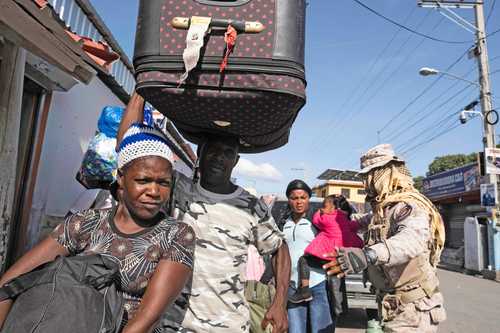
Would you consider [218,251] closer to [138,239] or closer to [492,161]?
[138,239]

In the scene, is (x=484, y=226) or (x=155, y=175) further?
(x=484, y=226)

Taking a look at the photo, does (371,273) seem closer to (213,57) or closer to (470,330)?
(213,57)

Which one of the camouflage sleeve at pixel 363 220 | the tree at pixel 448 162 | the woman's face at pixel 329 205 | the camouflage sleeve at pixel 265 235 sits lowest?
the camouflage sleeve at pixel 265 235

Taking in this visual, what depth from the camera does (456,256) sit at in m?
15.9

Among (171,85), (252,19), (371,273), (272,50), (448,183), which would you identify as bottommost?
(371,273)

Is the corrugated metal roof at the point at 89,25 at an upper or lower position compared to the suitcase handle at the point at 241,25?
upper

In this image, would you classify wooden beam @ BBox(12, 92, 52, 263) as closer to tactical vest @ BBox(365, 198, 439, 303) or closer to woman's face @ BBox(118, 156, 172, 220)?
woman's face @ BBox(118, 156, 172, 220)

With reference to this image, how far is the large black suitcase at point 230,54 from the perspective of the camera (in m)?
1.40

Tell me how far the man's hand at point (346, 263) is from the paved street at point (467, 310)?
4.06 m

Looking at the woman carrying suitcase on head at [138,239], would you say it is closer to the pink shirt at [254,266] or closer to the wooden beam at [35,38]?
the wooden beam at [35,38]

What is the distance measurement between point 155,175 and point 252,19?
2.38 ft

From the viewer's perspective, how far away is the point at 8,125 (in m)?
2.35

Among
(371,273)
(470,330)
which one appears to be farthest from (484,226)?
(371,273)

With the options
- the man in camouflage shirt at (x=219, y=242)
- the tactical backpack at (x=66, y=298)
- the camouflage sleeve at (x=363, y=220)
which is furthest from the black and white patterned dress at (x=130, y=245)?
the camouflage sleeve at (x=363, y=220)
